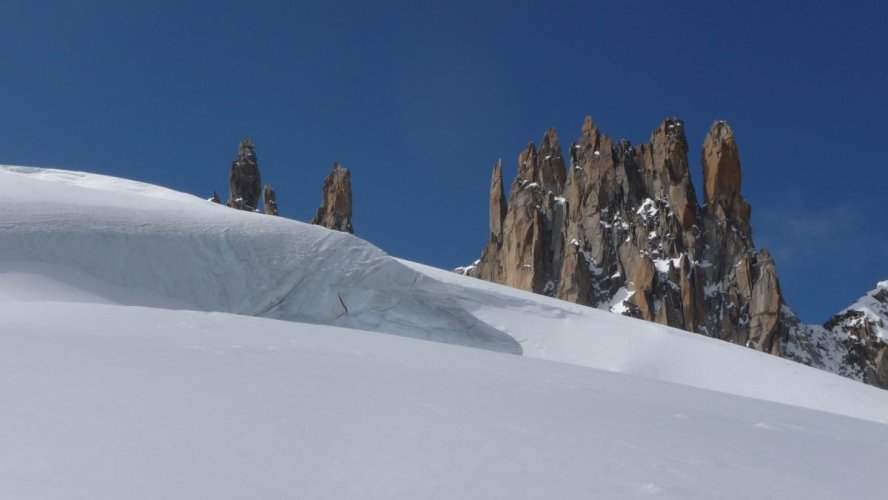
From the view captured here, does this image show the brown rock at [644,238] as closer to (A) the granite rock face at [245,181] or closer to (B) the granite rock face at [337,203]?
(B) the granite rock face at [337,203]

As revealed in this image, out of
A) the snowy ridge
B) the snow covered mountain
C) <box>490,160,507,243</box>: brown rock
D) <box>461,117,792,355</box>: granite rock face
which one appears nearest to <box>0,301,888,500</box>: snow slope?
the snow covered mountain

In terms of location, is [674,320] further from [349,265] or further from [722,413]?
[722,413]

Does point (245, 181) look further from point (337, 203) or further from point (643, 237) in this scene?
point (643, 237)

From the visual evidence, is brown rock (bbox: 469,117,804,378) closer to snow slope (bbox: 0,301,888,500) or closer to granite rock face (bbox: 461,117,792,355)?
granite rock face (bbox: 461,117,792,355)

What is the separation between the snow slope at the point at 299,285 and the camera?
1276 cm

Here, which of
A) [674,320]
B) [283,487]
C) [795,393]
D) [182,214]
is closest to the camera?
[283,487]

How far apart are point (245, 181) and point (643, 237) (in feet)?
124

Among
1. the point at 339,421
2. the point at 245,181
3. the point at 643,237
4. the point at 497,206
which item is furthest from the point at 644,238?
the point at 339,421

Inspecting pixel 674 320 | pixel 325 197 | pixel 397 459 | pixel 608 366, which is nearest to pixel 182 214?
pixel 608 366

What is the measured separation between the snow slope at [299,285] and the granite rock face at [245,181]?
5579 cm

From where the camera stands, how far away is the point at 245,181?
7200 centimetres

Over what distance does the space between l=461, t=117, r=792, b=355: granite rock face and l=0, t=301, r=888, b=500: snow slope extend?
57.4 meters

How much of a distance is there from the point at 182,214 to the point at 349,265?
11.5 feet

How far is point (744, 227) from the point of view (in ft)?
234
